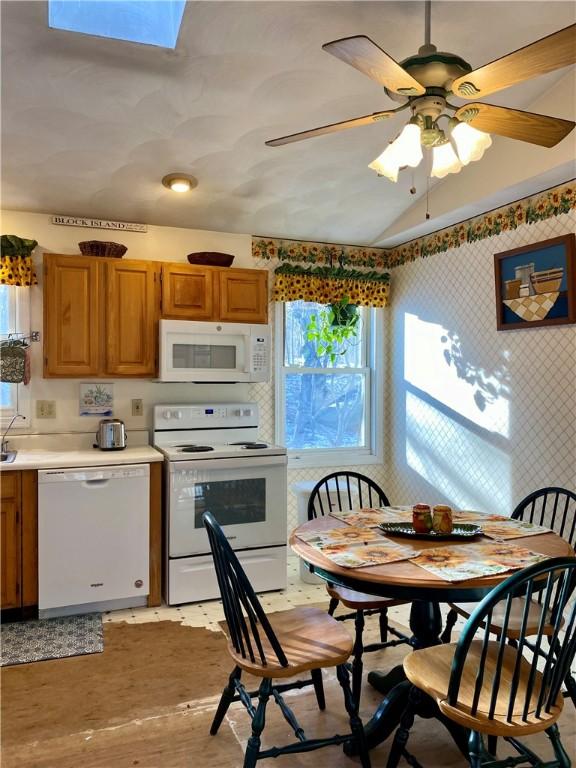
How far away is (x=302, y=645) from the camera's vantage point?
6.31 ft

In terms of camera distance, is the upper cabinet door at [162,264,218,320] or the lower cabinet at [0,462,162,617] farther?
the upper cabinet door at [162,264,218,320]

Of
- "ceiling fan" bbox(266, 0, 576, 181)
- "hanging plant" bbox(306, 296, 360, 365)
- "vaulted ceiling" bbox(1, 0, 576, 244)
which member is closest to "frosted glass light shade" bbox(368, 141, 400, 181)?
"ceiling fan" bbox(266, 0, 576, 181)

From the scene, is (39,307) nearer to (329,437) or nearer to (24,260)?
(24,260)

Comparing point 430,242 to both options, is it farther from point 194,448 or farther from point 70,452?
point 70,452

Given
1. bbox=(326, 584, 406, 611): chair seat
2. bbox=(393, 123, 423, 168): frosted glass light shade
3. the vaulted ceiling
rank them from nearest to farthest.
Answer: bbox=(393, 123, 423, 168): frosted glass light shade → bbox=(326, 584, 406, 611): chair seat → the vaulted ceiling

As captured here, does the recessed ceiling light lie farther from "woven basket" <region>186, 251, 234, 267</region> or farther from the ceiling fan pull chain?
the ceiling fan pull chain

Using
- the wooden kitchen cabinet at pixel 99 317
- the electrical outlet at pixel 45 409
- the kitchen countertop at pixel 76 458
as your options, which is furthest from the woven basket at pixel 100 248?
the kitchen countertop at pixel 76 458

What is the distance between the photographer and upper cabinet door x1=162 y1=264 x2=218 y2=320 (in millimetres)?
3650

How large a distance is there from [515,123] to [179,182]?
2.09m

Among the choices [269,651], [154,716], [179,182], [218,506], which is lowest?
[154,716]

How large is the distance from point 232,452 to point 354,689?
1590 mm

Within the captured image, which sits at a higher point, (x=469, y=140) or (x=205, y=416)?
(x=469, y=140)

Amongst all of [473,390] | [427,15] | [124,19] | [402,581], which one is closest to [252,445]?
[473,390]

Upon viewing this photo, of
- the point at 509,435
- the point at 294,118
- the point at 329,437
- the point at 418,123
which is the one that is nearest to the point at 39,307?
the point at 294,118
